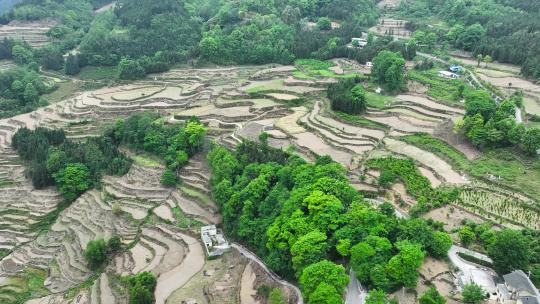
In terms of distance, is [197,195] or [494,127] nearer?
[494,127]

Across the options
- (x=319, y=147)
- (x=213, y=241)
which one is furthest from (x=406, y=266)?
(x=319, y=147)

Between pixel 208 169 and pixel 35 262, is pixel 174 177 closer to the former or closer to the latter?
pixel 208 169

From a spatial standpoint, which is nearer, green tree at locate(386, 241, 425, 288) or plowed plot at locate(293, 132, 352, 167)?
green tree at locate(386, 241, 425, 288)

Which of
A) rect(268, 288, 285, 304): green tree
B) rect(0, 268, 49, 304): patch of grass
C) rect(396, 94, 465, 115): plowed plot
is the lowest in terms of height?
rect(0, 268, 49, 304): patch of grass

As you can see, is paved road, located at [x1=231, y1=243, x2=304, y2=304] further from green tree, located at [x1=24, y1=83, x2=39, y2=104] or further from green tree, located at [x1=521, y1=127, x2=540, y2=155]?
green tree, located at [x1=24, y1=83, x2=39, y2=104]

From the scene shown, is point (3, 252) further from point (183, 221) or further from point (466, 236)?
point (466, 236)

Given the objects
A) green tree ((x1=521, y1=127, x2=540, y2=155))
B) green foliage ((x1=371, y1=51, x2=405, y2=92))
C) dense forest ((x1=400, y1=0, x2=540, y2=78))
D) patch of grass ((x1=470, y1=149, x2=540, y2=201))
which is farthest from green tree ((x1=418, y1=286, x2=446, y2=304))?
dense forest ((x1=400, y1=0, x2=540, y2=78))

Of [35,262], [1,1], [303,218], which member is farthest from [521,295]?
[1,1]
